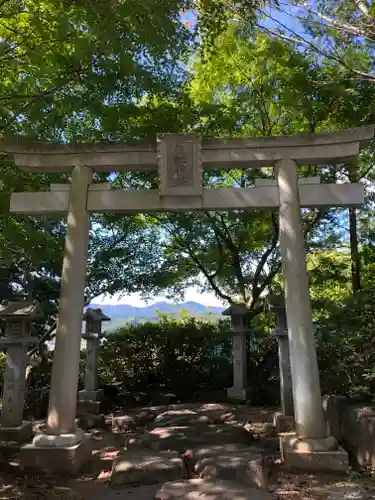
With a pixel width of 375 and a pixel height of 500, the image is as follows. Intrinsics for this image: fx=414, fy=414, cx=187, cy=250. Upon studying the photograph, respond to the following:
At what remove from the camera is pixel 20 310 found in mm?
8406

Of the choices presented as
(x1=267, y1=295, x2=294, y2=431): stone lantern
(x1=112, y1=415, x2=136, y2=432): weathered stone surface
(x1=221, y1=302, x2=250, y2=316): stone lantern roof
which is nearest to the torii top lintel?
(x1=267, y1=295, x2=294, y2=431): stone lantern

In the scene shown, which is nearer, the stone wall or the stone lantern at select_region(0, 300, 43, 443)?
the stone wall

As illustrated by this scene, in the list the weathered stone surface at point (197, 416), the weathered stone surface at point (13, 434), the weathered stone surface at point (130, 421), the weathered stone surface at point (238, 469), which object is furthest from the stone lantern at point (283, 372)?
the weathered stone surface at point (13, 434)

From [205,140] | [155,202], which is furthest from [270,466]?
[205,140]

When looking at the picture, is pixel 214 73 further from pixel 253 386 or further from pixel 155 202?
pixel 253 386

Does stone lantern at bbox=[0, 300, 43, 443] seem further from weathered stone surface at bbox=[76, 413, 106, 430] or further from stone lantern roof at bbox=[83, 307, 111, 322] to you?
stone lantern roof at bbox=[83, 307, 111, 322]

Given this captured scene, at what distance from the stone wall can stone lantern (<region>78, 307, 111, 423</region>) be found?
642 centimetres

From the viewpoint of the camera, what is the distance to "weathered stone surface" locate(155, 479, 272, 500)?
13.2ft

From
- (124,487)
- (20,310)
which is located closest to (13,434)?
(20,310)

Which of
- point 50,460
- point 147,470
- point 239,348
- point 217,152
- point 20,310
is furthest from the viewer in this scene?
point 239,348

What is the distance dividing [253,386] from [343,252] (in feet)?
17.9

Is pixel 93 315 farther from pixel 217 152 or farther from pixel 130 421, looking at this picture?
pixel 217 152

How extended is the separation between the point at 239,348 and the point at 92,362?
417cm

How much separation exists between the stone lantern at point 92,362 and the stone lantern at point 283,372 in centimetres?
524
